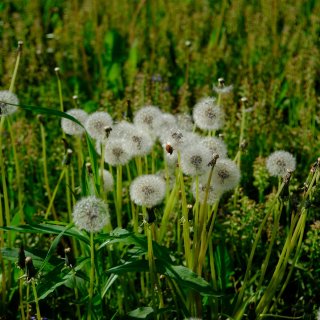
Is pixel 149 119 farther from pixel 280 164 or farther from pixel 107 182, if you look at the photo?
pixel 280 164

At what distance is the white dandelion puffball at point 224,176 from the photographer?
5.91 feet

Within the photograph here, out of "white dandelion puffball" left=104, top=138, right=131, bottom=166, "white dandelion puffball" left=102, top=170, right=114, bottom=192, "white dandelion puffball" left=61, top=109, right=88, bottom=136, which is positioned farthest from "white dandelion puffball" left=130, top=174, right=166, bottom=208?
"white dandelion puffball" left=61, top=109, right=88, bottom=136

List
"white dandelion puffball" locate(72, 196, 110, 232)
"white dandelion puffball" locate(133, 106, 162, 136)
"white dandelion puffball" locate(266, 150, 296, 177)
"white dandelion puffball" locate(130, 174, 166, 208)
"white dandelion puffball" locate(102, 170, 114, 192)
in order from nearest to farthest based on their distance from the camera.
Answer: "white dandelion puffball" locate(72, 196, 110, 232)
"white dandelion puffball" locate(130, 174, 166, 208)
"white dandelion puffball" locate(266, 150, 296, 177)
"white dandelion puffball" locate(133, 106, 162, 136)
"white dandelion puffball" locate(102, 170, 114, 192)

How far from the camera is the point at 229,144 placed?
3.17 m

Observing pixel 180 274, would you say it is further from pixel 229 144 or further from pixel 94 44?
pixel 94 44

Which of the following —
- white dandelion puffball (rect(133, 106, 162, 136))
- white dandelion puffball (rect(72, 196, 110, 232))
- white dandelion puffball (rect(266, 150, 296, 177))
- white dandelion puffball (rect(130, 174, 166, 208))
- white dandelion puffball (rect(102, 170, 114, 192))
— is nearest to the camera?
white dandelion puffball (rect(72, 196, 110, 232))

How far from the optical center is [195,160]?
Result: 1733 mm

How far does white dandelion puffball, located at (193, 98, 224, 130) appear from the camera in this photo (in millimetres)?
2000

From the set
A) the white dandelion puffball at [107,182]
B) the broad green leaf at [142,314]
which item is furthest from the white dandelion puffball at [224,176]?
the white dandelion puffball at [107,182]

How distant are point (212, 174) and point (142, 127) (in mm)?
444

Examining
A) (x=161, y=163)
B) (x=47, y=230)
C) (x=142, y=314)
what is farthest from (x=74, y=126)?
(x=161, y=163)

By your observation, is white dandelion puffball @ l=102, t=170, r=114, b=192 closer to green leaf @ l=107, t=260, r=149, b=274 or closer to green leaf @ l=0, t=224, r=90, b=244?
green leaf @ l=0, t=224, r=90, b=244

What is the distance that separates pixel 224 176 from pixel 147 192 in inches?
10.7

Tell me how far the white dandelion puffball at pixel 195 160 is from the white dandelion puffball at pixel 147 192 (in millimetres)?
103
